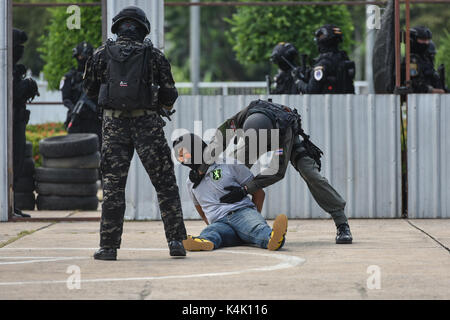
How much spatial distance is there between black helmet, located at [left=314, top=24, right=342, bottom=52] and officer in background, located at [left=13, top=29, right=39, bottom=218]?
3.36 meters

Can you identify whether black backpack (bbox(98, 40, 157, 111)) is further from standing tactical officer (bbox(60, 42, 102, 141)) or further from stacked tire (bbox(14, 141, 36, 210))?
standing tactical officer (bbox(60, 42, 102, 141))

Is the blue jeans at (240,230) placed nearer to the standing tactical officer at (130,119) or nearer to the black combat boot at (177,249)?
the black combat boot at (177,249)

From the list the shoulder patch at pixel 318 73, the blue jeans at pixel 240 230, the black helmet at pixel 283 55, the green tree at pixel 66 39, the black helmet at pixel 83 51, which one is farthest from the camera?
the green tree at pixel 66 39

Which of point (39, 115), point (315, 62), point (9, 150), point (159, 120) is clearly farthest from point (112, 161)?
point (39, 115)

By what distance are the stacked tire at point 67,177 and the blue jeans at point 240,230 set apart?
13.8 ft

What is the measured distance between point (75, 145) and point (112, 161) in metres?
4.90

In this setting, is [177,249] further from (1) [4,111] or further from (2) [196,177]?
(1) [4,111]

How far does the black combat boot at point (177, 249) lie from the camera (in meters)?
6.80

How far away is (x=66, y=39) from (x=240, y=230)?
1347 centimetres

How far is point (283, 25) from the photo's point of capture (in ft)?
71.8

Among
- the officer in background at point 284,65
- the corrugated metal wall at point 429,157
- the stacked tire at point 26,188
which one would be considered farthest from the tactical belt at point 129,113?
the officer in background at point 284,65

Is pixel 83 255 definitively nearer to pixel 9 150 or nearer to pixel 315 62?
pixel 9 150

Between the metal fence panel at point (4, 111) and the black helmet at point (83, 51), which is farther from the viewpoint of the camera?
the black helmet at point (83, 51)

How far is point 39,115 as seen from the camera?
85.7 feet
